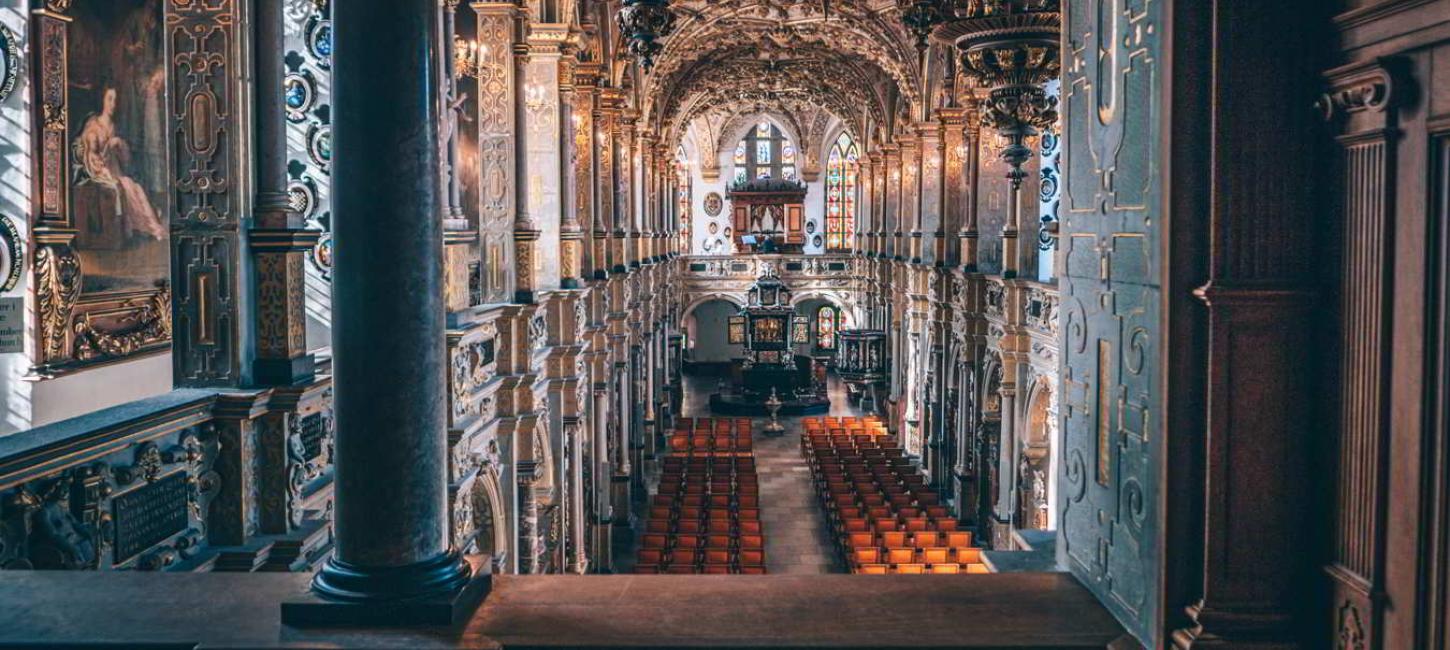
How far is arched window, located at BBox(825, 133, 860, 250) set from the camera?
47.3 metres

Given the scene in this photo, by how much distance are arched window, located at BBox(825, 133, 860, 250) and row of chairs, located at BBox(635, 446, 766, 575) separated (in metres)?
22.1

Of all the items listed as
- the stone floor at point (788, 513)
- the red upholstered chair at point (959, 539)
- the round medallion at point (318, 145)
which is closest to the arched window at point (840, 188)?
the stone floor at point (788, 513)

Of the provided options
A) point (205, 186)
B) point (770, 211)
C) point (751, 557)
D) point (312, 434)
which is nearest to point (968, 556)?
point (751, 557)

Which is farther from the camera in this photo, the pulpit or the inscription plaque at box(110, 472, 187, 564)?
the pulpit

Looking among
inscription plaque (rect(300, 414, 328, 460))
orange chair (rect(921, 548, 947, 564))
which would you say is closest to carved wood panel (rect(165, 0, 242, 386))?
inscription plaque (rect(300, 414, 328, 460))

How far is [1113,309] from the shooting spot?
4023mm

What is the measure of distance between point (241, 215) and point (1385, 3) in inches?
210

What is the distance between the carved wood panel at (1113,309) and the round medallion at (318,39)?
8.36 meters

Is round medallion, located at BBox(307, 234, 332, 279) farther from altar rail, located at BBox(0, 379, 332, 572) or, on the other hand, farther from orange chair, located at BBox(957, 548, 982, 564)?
orange chair, located at BBox(957, 548, 982, 564)

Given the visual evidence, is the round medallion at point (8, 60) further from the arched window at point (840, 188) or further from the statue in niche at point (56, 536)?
the arched window at point (840, 188)

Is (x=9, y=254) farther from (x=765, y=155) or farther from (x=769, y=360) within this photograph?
(x=765, y=155)

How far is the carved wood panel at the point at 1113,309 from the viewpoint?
3689 mm

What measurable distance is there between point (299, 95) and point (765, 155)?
124ft

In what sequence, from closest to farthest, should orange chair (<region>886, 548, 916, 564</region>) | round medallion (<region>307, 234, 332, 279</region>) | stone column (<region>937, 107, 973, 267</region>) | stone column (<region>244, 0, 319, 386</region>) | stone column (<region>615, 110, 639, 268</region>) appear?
stone column (<region>244, 0, 319, 386</region>), round medallion (<region>307, 234, 332, 279</region>), orange chair (<region>886, 548, 916, 564</region>), stone column (<region>937, 107, 973, 267</region>), stone column (<region>615, 110, 639, 268</region>)
